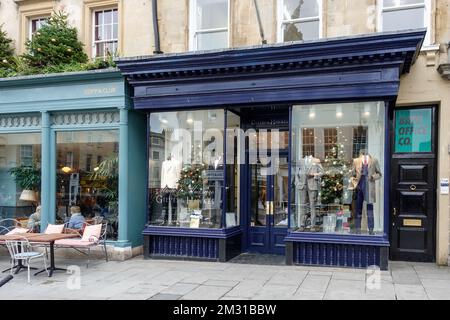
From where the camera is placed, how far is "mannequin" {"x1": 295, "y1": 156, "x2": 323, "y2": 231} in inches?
388

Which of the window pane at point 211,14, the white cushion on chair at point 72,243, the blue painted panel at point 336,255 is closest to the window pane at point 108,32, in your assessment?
the window pane at point 211,14

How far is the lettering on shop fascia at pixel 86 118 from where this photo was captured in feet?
35.7

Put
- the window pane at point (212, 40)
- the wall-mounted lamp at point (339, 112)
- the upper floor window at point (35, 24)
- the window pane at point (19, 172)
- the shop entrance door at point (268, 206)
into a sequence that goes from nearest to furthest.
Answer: the wall-mounted lamp at point (339, 112) < the shop entrance door at point (268, 206) < the window pane at point (212, 40) < the window pane at point (19, 172) < the upper floor window at point (35, 24)

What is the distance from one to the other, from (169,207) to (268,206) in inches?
93.3

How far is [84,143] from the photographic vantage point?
37.1 feet

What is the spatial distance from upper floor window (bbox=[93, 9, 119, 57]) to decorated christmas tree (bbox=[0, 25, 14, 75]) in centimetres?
238

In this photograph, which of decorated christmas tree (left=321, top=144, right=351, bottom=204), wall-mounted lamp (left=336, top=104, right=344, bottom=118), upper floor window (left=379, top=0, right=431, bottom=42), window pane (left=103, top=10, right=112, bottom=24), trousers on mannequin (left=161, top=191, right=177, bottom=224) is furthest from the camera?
window pane (left=103, top=10, right=112, bottom=24)

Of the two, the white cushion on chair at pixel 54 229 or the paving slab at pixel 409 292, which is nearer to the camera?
the paving slab at pixel 409 292

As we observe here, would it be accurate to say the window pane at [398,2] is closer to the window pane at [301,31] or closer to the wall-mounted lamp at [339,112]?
the window pane at [301,31]

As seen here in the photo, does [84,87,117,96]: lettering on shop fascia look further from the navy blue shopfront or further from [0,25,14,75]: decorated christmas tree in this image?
[0,25,14,75]: decorated christmas tree

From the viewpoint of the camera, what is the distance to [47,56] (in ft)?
38.0

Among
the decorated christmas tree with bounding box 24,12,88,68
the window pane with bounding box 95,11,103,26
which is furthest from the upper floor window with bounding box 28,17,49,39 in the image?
the window pane with bounding box 95,11,103,26

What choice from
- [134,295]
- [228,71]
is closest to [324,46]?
[228,71]

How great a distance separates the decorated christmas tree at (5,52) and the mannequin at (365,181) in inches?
369
